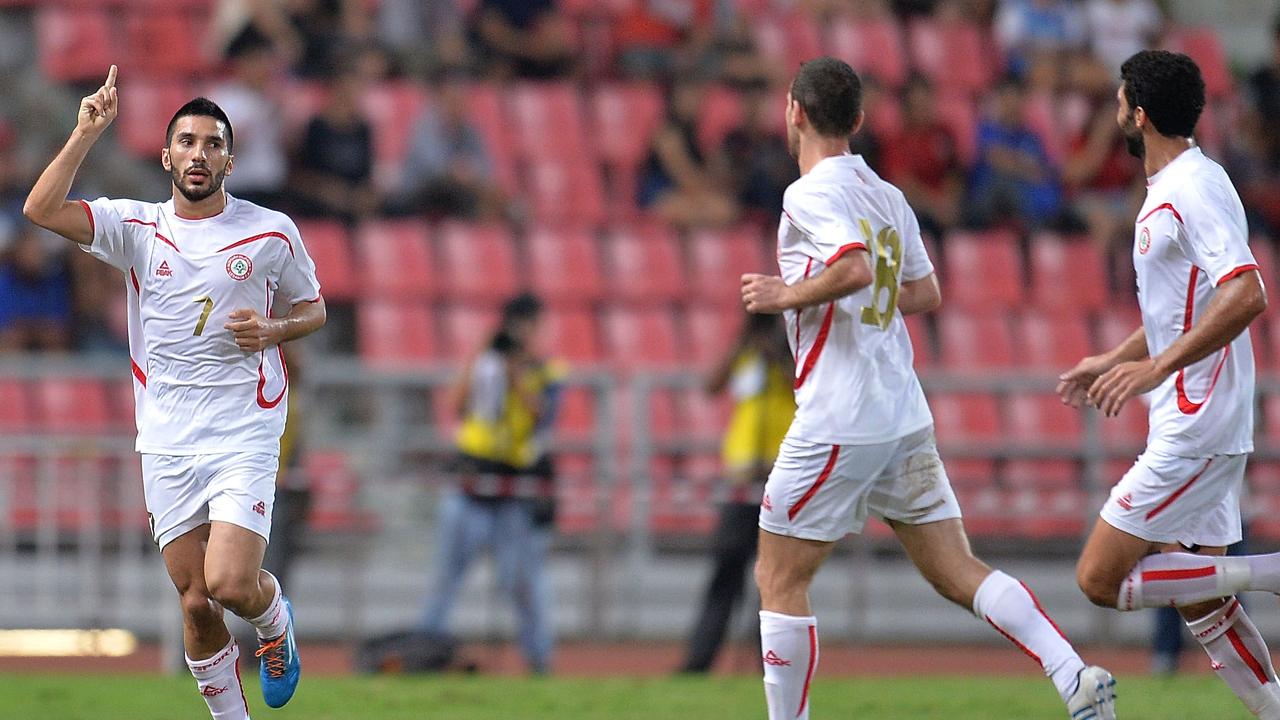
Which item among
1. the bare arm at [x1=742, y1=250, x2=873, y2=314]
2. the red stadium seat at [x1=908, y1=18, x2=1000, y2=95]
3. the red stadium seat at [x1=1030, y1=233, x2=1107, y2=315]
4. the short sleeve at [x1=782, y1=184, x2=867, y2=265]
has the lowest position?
the red stadium seat at [x1=1030, y1=233, x2=1107, y2=315]

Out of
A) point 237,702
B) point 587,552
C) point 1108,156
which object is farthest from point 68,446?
point 1108,156

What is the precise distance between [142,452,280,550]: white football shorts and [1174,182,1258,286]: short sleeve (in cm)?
357

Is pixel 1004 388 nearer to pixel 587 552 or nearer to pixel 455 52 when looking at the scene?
pixel 587 552

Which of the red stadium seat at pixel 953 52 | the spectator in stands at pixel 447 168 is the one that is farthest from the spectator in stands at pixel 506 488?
the red stadium seat at pixel 953 52

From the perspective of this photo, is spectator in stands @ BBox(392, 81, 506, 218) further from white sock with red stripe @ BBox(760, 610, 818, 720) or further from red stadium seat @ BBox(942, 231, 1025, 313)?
white sock with red stripe @ BBox(760, 610, 818, 720)

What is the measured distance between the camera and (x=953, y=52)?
19375 millimetres

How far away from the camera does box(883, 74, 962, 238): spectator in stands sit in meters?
Result: 16.6

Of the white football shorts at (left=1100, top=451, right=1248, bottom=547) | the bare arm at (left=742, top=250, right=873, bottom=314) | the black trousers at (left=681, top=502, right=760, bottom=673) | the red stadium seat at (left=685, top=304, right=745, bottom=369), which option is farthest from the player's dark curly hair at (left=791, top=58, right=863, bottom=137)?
the red stadium seat at (left=685, top=304, right=745, bottom=369)

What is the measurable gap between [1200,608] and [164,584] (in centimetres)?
790

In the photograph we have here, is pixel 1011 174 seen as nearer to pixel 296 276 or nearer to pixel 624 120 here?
pixel 624 120

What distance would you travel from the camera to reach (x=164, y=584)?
1245cm

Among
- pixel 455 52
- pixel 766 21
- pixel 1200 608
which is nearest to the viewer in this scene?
pixel 1200 608

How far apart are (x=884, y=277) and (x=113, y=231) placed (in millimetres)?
2954

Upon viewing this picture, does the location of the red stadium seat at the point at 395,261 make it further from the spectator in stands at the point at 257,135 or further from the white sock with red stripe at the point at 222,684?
the white sock with red stripe at the point at 222,684
